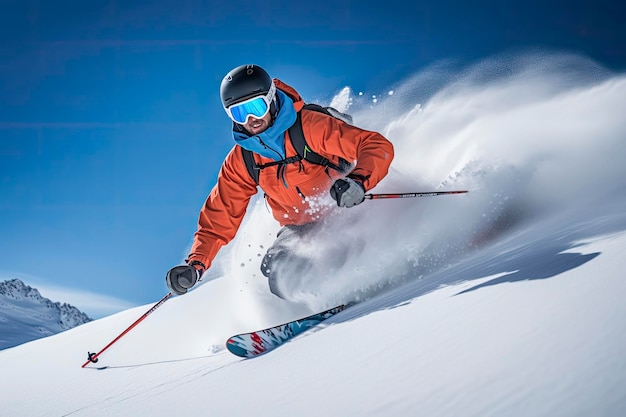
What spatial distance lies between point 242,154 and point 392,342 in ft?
10.4

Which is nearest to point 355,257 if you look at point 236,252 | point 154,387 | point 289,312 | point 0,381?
point 289,312

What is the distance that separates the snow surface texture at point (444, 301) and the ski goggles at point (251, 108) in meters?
2.04

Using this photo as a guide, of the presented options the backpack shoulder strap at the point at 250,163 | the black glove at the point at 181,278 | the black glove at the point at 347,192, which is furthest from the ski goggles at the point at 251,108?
the black glove at the point at 181,278

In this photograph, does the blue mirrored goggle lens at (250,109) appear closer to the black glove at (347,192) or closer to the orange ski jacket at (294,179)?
the orange ski jacket at (294,179)

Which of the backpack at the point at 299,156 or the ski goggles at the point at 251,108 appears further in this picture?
the backpack at the point at 299,156

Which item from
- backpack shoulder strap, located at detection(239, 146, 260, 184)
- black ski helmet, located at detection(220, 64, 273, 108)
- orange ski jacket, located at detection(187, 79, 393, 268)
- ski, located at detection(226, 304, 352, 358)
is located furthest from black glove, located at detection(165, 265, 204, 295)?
black ski helmet, located at detection(220, 64, 273, 108)

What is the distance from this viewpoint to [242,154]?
4.44 m

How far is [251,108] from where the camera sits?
3.91 m

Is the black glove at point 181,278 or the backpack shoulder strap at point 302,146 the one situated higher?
the backpack shoulder strap at point 302,146

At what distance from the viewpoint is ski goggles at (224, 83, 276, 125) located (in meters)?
3.89

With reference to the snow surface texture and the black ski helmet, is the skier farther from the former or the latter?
the snow surface texture

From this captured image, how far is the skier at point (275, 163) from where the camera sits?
12.5 feet

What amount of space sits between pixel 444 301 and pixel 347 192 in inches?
60.5

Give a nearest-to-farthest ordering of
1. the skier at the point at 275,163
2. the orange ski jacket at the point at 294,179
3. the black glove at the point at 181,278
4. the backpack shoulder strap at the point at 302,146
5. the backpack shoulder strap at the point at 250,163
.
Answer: the black glove at the point at 181,278 → the skier at the point at 275,163 → the orange ski jacket at the point at 294,179 → the backpack shoulder strap at the point at 302,146 → the backpack shoulder strap at the point at 250,163
